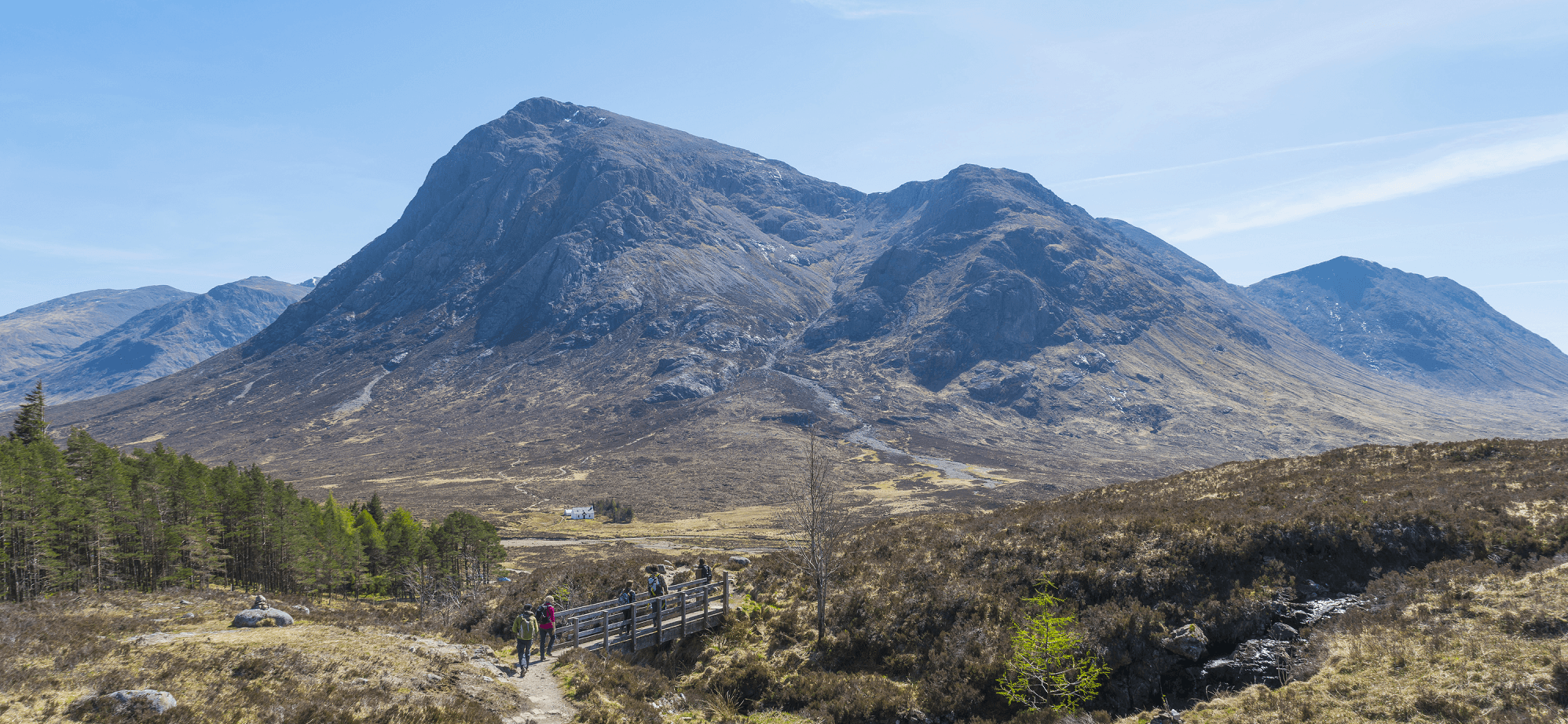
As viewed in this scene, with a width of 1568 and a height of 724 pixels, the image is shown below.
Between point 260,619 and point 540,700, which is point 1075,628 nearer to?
point 540,700

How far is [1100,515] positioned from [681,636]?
1684 centimetres

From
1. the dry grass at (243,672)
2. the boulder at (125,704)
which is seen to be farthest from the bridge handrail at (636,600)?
the boulder at (125,704)

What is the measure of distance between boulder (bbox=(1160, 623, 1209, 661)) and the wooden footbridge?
45.9ft

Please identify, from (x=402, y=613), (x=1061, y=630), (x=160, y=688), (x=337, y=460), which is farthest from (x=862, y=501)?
(x=337, y=460)

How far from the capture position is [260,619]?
909 inches

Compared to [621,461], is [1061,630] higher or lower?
higher

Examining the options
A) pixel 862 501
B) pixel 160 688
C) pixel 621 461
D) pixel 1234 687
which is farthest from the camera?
pixel 621 461

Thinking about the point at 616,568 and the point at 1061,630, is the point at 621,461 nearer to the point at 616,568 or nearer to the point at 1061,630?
the point at 616,568

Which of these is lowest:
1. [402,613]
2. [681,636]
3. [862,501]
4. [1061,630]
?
[862,501]

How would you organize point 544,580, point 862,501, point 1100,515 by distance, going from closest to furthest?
point 1100,515
point 544,580
point 862,501

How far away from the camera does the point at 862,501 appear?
133m

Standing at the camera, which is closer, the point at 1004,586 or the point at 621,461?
the point at 1004,586

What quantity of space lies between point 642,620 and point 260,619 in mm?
12895

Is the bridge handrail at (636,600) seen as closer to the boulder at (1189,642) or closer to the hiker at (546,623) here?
the hiker at (546,623)
